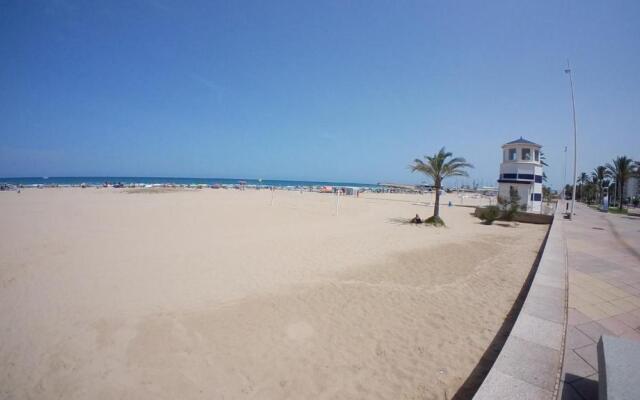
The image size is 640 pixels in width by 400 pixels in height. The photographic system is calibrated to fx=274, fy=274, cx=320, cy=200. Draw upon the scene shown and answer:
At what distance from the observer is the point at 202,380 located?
340cm

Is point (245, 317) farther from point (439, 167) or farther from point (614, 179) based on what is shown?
point (614, 179)

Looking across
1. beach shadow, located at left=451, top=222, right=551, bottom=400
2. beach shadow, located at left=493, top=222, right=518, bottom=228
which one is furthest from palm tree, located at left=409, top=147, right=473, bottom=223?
beach shadow, located at left=451, top=222, right=551, bottom=400

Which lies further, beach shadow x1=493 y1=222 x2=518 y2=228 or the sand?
beach shadow x1=493 y1=222 x2=518 y2=228

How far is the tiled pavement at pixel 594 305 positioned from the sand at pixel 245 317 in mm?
1011

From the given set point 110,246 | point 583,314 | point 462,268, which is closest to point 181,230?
point 110,246

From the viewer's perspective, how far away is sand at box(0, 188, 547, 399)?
3.39m

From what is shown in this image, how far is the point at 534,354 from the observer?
2.89 metres

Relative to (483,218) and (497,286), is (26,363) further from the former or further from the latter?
(483,218)

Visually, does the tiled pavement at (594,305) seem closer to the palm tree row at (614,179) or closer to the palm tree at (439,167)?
the palm tree at (439,167)

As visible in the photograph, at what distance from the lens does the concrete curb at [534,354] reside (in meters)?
2.40

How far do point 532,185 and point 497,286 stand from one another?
1716 centimetres

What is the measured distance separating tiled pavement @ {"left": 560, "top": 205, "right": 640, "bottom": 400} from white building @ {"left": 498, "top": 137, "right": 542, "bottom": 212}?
37.6 ft

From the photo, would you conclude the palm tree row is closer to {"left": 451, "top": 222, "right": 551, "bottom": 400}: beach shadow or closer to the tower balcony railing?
the tower balcony railing

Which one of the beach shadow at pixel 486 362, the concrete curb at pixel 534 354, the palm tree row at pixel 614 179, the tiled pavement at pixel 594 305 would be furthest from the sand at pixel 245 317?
the palm tree row at pixel 614 179
